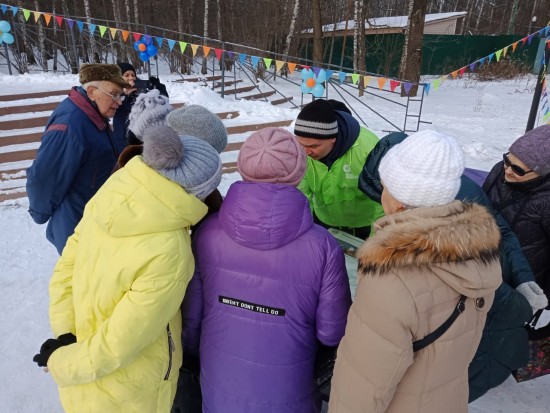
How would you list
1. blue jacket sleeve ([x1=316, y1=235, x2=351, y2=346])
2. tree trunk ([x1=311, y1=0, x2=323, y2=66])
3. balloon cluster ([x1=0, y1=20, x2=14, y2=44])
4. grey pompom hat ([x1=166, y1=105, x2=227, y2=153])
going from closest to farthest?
blue jacket sleeve ([x1=316, y1=235, x2=351, y2=346]), grey pompom hat ([x1=166, y1=105, x2=227, y2=153]), balloon cluster ([x1=0, y1=20, x2=14, y2=44]), tree trunk ([x1=311, y1=0, x2=323, y2=66])

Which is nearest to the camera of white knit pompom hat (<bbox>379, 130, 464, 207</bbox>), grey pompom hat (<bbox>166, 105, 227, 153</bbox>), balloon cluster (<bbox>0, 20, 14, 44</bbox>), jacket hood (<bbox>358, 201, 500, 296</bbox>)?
jacket hood (<bbox>358, 201, 500, 296</bbox>)

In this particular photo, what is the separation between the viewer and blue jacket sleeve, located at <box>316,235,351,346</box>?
1351mm

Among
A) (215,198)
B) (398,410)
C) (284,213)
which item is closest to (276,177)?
(284,213)

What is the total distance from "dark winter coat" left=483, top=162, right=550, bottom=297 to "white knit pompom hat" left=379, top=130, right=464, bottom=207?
3.49ft

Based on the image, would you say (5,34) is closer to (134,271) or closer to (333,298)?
(134,271)

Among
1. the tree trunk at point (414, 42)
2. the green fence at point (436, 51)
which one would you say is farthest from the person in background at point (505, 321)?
the green fence at point (436, 51)

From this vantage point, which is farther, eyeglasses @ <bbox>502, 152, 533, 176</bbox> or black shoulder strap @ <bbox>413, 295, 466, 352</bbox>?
eyeglasses @ <bbox>502, 152, 533, 176</bbox>

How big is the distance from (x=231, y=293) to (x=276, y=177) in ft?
1.39

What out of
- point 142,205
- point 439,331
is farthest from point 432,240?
point 142,205

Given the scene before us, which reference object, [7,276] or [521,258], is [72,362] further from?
[7,276]

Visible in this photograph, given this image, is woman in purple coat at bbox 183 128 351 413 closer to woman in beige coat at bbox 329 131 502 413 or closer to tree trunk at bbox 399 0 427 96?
woman in beige coat at bbox 329 131 502 413

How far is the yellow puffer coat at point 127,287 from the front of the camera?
4.05ft

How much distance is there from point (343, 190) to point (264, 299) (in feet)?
4.12

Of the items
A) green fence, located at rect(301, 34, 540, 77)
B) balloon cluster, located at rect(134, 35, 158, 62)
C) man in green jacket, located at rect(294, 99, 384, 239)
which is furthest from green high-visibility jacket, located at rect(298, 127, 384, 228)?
green fence, located at rect(301, 34, 540, 77)
